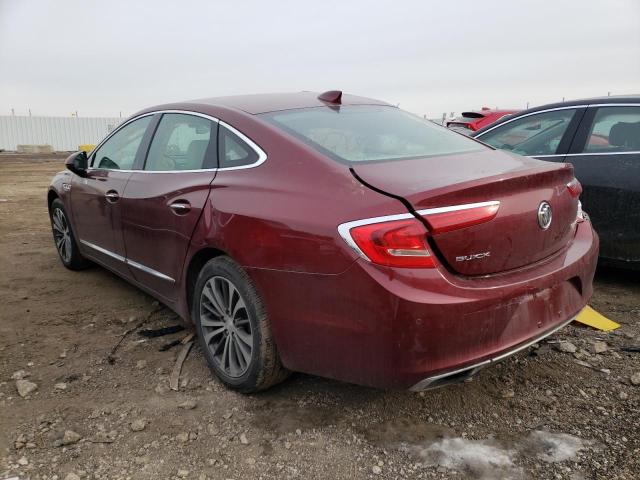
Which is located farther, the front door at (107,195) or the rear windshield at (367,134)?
the front door at (107,195)

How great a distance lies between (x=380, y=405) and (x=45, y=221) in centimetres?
693

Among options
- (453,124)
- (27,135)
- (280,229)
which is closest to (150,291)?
(280,229)

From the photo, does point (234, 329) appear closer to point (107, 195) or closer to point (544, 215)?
point (544, 215)

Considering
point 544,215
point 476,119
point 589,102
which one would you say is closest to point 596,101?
point 589,102

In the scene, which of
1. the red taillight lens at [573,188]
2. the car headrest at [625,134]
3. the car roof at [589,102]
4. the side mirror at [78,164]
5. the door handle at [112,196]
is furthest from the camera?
the side mirror at [78,164]

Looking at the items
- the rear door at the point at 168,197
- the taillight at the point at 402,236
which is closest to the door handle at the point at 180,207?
the rear door at the point at 168,197

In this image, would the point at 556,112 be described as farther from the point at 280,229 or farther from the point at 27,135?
the point at 27,135

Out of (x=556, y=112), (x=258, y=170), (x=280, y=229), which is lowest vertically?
(x=280, y=229)

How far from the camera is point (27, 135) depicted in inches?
1211

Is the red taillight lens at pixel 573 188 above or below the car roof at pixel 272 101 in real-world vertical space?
below

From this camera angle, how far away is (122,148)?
13.6 feet

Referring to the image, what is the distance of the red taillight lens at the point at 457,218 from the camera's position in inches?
82.9

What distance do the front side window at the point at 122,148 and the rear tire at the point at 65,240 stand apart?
0.82 meters

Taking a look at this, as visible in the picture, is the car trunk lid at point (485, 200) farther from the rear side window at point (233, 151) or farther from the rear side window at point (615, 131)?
the rear side window at point (615, 131)
